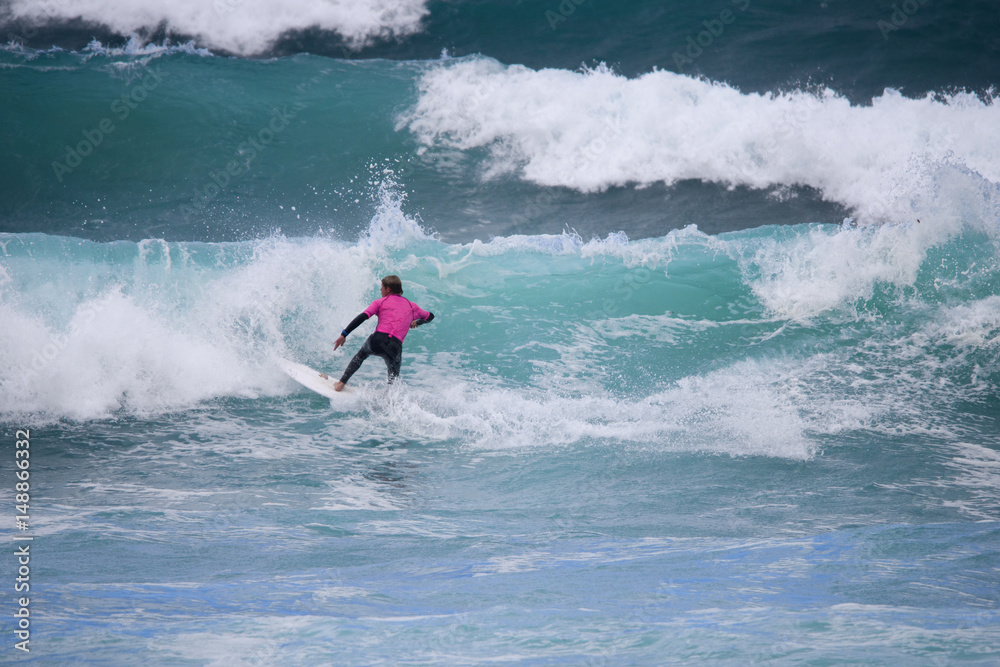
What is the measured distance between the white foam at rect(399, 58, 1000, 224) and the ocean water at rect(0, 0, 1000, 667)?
7cm

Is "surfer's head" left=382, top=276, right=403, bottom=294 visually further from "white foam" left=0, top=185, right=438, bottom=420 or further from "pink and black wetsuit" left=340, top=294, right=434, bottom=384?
"white foam" left=0, top=185, right=438, bottom=420

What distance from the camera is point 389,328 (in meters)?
6.88

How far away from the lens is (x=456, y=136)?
531 inches

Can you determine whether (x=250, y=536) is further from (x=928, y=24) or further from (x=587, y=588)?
(x=928, y=24)

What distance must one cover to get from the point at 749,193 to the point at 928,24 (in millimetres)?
6102

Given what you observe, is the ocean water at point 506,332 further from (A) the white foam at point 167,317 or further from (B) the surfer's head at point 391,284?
(B) the surfer's head at point 391,284

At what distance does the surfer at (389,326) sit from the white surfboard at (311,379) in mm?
108

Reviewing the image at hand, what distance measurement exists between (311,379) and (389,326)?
1.13 meters

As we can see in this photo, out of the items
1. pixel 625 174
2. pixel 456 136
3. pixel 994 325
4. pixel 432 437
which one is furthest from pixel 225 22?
pixel 994 325

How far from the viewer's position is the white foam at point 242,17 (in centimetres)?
1380

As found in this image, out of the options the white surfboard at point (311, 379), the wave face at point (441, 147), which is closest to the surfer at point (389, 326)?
the white surfboard at point (311, 379)

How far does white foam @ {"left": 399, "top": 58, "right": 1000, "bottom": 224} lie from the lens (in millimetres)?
12781

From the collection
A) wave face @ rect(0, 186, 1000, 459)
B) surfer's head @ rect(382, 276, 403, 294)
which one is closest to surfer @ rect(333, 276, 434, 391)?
surfer's head @ rect(382, 276, 403, 294)

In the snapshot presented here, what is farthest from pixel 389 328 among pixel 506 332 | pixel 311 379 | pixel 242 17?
pixel 242 17
